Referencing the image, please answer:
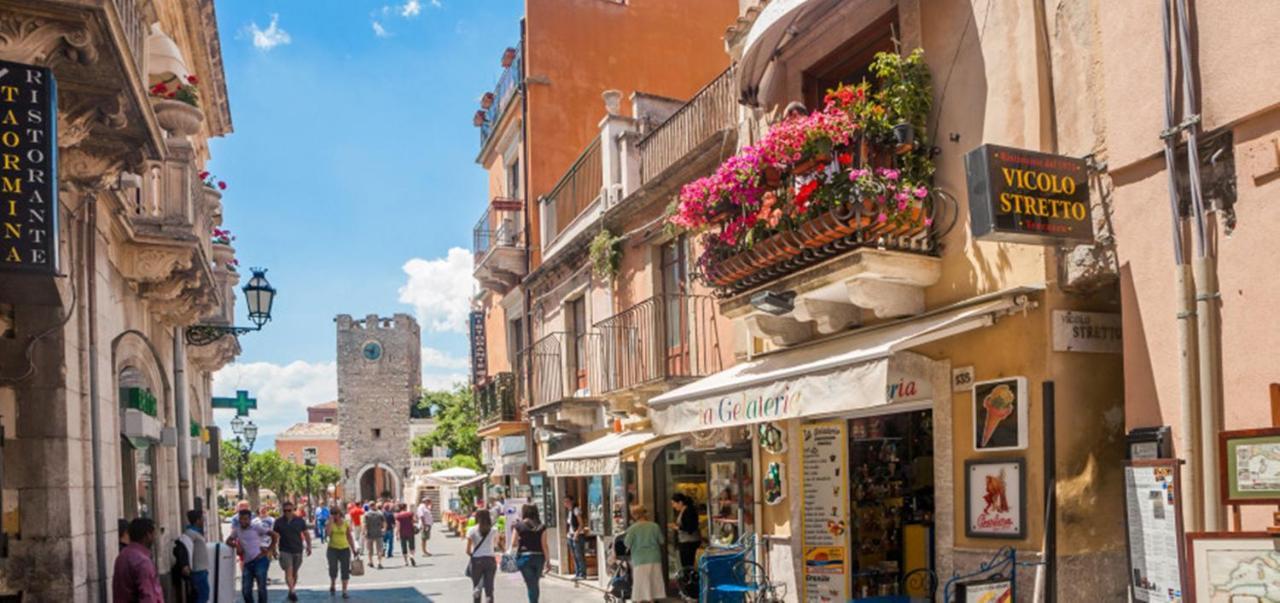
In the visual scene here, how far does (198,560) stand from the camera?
37.4 ft

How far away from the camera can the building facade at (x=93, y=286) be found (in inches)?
211

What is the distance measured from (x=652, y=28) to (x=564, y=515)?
9884 mm

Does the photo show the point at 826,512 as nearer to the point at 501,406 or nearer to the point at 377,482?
the point at 501,406

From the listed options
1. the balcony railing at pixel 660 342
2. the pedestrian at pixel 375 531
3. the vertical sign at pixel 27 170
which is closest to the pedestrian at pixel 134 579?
the vertical sign at pixel 27 170

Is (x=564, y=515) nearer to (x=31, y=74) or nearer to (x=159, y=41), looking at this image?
(x=159, y=41)

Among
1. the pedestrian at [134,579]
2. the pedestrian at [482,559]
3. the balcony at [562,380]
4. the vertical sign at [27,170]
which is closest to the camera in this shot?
the vertical sign at [27,170]

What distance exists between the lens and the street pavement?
51.8ft

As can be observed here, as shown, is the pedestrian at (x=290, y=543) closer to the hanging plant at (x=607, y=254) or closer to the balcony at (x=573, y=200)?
the hanging plant at (x=607, y=254)

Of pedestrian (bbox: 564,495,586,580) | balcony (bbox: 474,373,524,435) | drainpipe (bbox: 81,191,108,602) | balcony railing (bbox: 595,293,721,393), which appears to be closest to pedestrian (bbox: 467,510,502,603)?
balcony railing (bbox: 595,293,721,393)

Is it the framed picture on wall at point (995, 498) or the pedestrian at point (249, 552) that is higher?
the framed picture on wall at point (995, 498)

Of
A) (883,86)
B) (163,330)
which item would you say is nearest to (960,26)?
(883,86)

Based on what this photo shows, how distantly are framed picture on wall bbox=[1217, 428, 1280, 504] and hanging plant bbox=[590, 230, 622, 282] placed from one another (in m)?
11.0

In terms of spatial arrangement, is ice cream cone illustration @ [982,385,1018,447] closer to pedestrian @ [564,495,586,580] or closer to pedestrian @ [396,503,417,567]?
pedestrian @ [564,495,586,580]

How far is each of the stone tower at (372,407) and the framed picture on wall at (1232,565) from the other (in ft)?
205
